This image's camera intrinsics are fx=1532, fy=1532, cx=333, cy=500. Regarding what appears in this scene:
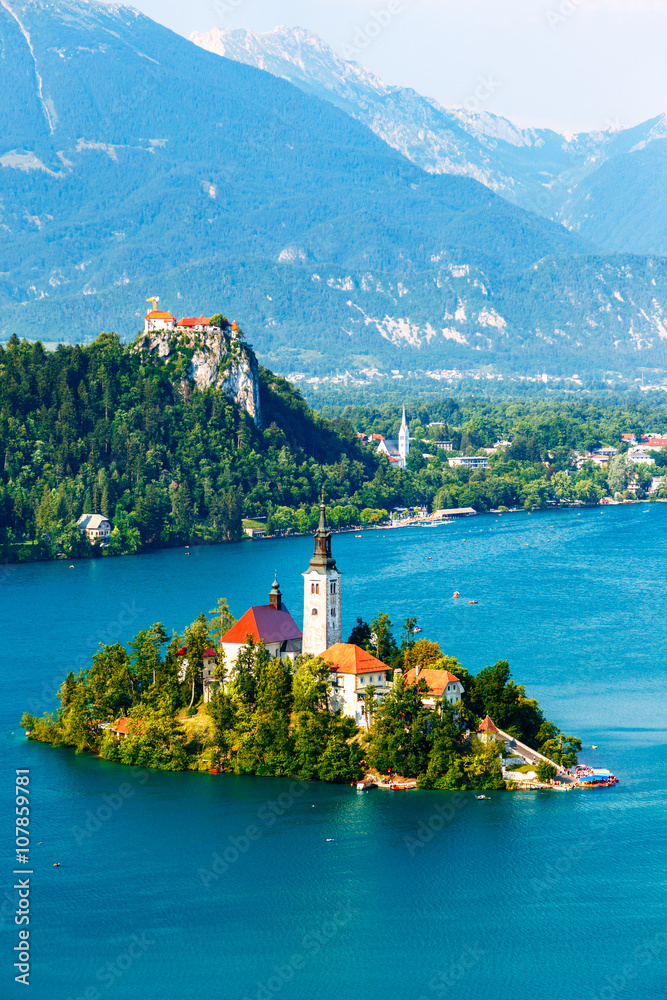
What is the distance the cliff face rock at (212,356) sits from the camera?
132 m

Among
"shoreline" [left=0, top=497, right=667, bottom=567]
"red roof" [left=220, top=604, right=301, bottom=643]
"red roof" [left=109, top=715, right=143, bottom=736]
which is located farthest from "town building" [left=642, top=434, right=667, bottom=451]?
"red roof" [left=109, top=715, right=143, bottom=736]

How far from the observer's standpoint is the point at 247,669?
50469 mm

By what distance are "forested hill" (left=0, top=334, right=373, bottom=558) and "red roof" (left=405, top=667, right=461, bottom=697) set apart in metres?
60.1

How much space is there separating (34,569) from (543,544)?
35.4 m

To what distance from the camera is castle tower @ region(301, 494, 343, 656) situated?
168 feet

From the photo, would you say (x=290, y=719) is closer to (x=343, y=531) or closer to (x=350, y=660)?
(x=350, y=660)

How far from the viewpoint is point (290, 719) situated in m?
49.0

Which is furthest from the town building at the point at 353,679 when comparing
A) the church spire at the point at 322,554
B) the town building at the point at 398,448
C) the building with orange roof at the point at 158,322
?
the town building at the point at 398,448

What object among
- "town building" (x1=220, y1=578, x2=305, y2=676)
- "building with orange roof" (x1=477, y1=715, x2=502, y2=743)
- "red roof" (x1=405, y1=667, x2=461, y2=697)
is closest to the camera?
"building with orange roof" (x1=477, y1=715, x2=502, y2=743)

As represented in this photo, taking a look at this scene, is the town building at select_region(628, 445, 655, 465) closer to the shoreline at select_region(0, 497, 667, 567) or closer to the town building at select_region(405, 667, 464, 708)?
the shoreline at select_region(0, 497, 667, 567)

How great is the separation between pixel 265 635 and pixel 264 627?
0.34 m

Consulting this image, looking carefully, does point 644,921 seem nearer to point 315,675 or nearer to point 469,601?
point 315,675

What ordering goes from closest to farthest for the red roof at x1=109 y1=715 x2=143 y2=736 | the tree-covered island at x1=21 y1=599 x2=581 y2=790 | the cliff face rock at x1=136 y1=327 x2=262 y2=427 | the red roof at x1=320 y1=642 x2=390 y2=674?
the tree-covered island at x1=21 y1=599 x2=581 y2=790
the red roof at x1=320 y1=642 x2=390 y2=674
the red roof at x1=109 y1=715 x2=143 y2=736
the cliff face rock at x1=136 y1=327 x2=262 y2=427

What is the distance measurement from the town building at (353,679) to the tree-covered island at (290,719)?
28 cm
